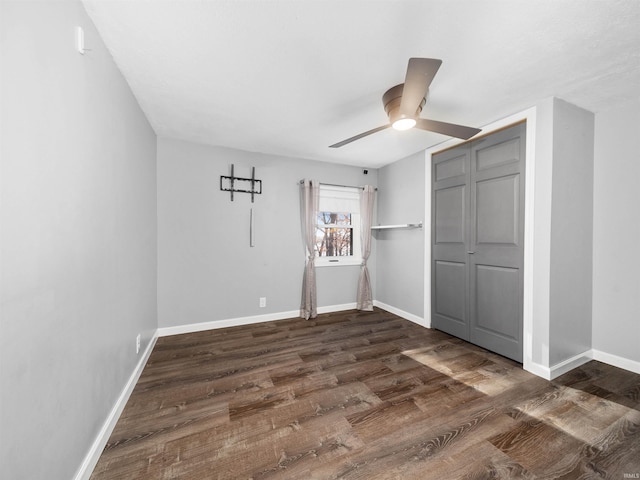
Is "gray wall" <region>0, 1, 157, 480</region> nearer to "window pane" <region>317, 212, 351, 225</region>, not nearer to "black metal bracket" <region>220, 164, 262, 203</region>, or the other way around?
"black metal bracket" <region>220, 164, 262, 203</region>

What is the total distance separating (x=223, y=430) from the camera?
1579 mm

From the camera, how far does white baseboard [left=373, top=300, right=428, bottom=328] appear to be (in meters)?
3.48

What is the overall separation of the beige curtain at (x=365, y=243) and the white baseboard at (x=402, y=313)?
243mm

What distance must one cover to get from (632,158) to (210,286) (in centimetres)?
457

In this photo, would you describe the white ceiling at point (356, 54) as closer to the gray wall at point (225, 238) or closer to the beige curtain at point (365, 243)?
the gray wall at point (225, 238)

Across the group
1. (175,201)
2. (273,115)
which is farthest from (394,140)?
(175,201)

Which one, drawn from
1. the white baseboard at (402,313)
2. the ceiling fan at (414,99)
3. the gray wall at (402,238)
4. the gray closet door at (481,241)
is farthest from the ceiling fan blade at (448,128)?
the white baseboard at (402,313)

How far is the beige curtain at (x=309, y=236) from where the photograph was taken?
369cm

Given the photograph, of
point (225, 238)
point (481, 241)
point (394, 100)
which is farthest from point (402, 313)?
point (394, 100)

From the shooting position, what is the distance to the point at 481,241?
270 cm

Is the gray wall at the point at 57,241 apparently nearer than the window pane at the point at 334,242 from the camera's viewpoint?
Yes

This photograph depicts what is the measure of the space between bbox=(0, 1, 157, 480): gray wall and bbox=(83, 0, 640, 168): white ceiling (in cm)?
37

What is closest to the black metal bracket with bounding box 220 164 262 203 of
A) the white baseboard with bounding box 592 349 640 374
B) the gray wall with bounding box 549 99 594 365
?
the gray wall with bounding box 549 99 594 365

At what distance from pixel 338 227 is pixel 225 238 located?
1.79 metres
